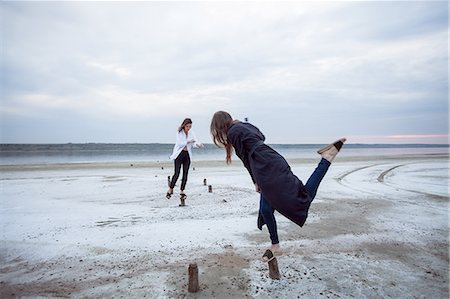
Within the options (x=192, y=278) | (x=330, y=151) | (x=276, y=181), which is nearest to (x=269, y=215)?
(x=276, y=181)

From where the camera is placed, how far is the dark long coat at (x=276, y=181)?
3.39m

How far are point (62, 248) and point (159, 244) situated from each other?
62.6 inches

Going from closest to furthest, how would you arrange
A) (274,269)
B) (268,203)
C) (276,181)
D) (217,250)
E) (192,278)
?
(192,278), (276,181), (274,269), (268,203), (217,250)

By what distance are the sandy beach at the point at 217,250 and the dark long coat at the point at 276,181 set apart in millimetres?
939

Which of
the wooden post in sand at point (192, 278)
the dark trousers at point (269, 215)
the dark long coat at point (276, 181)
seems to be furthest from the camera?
the dark trousers at point (269, 215)

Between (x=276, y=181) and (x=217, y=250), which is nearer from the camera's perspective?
(x=276, y=181)

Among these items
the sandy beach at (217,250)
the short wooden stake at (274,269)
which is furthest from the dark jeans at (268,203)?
the sandy beach at (217,250)

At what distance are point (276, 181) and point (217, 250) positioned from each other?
180 cm

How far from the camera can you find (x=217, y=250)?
14.8ft

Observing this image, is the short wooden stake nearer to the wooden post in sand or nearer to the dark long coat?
the dark long coat

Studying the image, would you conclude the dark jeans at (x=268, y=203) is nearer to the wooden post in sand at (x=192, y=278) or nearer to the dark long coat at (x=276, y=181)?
the dark long coat at (x=276, y=181)

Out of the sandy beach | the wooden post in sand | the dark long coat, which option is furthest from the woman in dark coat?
the wooden post in sand

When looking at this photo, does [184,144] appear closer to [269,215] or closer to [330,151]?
[269,215]

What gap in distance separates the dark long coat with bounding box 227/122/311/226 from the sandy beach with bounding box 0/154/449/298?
94 cm
